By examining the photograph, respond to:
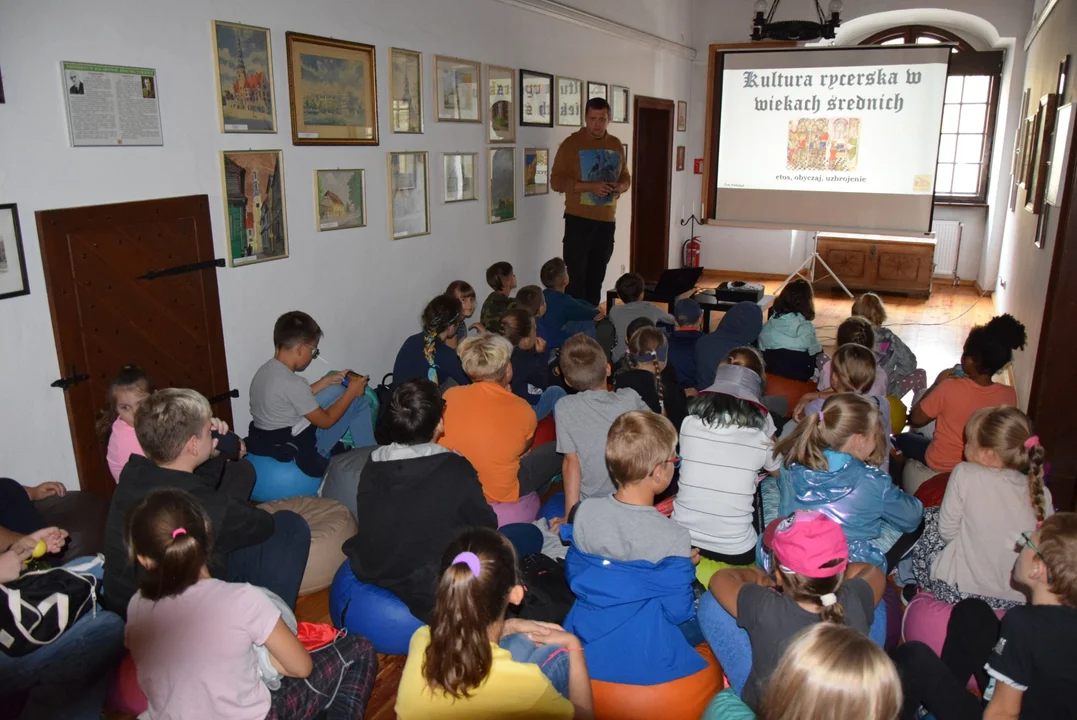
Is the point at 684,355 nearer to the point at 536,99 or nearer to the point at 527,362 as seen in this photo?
the point at 527,362

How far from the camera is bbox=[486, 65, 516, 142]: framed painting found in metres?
6.06

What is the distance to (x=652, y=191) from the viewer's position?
9898mm

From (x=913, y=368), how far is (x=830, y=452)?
253 centimetres

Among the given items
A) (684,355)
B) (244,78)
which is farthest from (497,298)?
(244,78)

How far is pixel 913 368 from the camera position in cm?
475

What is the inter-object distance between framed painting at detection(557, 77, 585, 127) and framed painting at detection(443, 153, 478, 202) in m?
1.52

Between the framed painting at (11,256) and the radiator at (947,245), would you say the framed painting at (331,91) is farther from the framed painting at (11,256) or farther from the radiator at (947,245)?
the radiator at (947,245)

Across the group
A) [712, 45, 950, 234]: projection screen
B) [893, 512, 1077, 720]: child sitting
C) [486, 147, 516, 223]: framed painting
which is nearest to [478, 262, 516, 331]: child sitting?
[486, 147, 516, 223]: framed painting

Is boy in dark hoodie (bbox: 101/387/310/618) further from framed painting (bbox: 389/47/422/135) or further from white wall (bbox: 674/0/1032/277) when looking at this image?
white wall (bbox: 674/0/1032/277)

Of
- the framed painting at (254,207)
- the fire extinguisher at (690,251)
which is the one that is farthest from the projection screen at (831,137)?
the framed painting at (254,207)

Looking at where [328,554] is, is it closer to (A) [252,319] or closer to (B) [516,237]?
(A) [252,319]

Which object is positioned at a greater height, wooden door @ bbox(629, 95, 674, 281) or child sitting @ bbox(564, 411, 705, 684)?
wooden door @ bbox(629, 95, 674, 281)

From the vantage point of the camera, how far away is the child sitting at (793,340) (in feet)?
15.8

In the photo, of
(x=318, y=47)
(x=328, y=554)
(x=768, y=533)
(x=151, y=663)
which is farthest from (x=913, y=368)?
(x=151, y=663)
